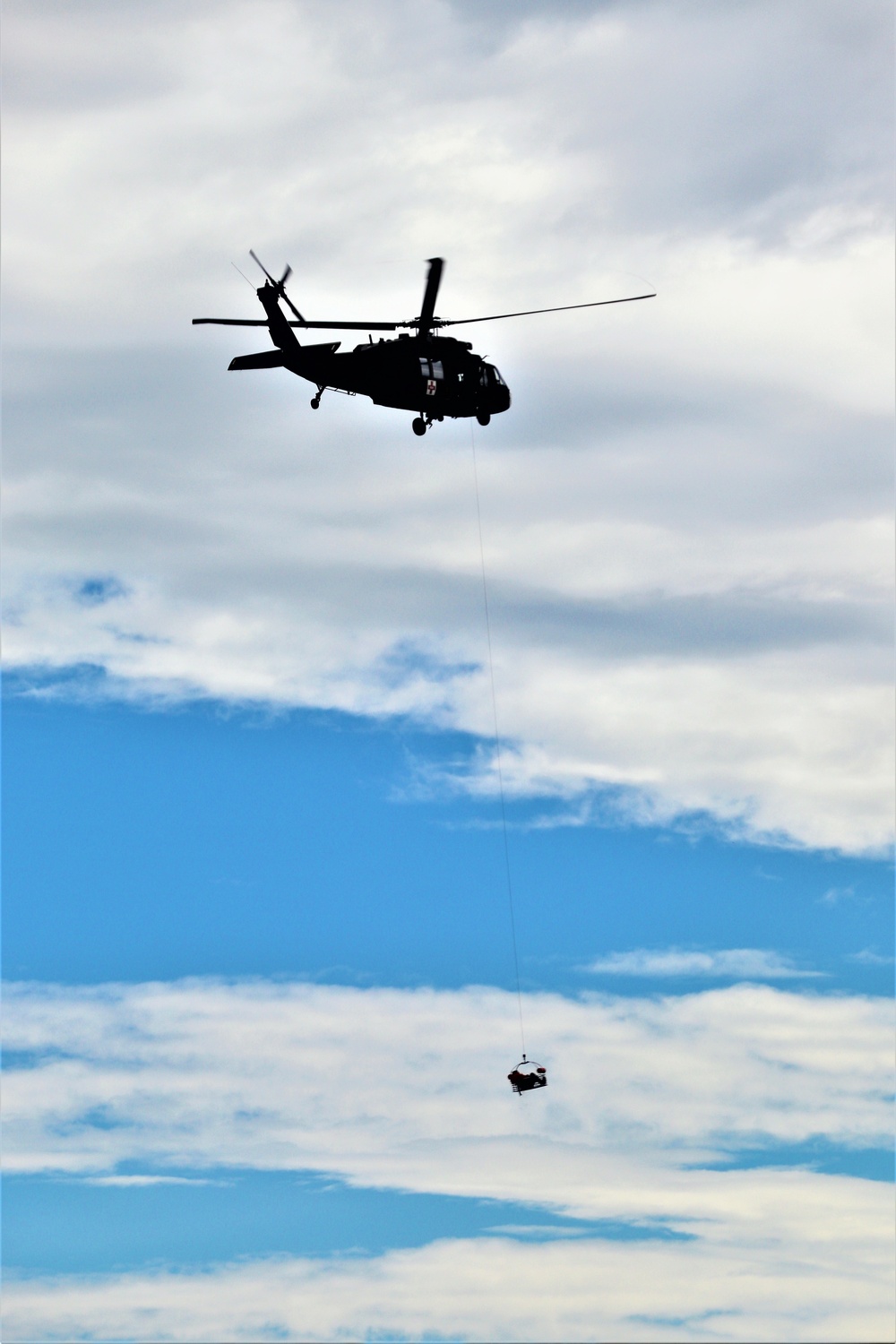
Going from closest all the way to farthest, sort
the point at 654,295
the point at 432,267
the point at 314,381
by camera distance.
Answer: the point at 654,295 → the point at 432,267 → the point at 314,381

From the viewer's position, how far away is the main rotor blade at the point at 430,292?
74.7 meters

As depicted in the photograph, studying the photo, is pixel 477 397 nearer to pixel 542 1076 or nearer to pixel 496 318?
pixel 496 318

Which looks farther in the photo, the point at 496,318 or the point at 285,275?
the point at 285,275

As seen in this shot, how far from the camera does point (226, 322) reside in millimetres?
79500

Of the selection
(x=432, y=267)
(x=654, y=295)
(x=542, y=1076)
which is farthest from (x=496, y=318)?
(x=542, y=1076)

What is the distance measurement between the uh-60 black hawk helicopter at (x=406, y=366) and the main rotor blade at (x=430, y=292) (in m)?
0.04

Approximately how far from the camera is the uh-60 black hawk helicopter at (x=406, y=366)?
77.4 m

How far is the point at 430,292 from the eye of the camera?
251ft

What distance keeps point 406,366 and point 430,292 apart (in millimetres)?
3478

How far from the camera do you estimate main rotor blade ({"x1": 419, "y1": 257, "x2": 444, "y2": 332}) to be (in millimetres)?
74688

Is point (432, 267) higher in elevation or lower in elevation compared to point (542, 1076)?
higher

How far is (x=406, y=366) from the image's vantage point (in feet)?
254

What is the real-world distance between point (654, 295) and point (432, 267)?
37.5ft

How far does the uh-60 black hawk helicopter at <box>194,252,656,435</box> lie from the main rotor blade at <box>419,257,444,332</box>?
1.6 inches
